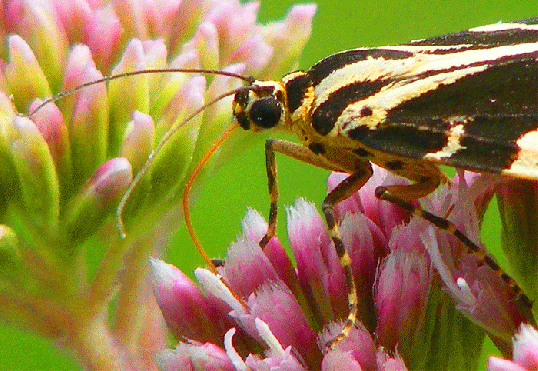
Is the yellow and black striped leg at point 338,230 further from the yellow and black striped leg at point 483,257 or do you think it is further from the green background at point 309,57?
the green background at point 309,57

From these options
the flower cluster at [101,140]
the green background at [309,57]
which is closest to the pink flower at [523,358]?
the flower cluster at [101,140]

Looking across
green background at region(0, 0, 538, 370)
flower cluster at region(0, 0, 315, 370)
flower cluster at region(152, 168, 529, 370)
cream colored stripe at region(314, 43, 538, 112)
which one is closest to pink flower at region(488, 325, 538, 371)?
flower cluster at region(152, 168, 529, 370)

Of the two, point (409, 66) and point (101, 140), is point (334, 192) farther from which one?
point (101, 140)

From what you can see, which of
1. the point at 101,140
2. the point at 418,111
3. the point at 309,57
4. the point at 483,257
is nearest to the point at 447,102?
the point at 418,111

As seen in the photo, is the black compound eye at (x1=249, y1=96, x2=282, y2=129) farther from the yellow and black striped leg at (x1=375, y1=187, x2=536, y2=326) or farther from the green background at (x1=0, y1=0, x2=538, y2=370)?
the green background at (x1=0, y1=0, x2=538, y2=370)

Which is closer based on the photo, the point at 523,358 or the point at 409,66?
the point at 523,358

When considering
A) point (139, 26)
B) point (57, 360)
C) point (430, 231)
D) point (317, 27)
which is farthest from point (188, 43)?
point (317, 27)

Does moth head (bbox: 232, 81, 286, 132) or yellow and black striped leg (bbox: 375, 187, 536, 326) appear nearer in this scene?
yellow and black striped leg (bbox: 375, 187, 536, 326)
